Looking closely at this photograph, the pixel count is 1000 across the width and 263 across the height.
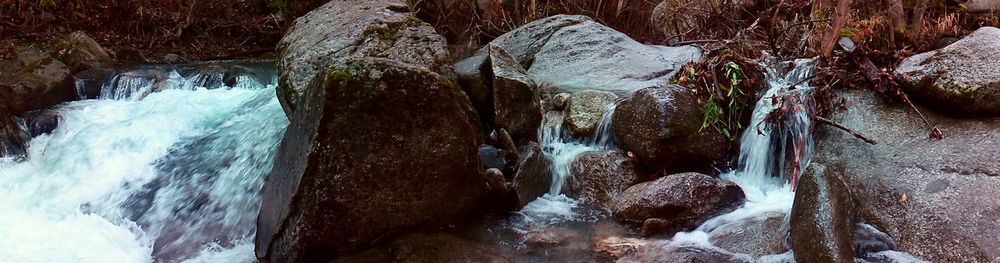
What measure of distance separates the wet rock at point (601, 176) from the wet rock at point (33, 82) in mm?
6196

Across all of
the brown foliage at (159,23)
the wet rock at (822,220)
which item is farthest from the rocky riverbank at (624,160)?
the brown foliage at (159,23)

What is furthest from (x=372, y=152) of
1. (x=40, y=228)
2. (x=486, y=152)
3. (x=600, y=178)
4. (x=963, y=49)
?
(x=963, y=49)

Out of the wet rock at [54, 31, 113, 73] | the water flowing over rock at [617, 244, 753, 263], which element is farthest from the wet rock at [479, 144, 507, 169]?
the wet rock at [54, 31, 113, 73]

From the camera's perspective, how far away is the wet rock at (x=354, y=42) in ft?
17.9

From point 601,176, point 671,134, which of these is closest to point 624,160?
point 601,176

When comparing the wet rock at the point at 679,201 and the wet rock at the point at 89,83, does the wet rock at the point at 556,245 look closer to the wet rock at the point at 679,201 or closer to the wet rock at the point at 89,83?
the wet rock at the point at 679,201

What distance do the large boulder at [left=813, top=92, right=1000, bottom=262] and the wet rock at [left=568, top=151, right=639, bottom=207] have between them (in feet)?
4.28

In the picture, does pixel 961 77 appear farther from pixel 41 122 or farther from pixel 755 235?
pixel 41 122

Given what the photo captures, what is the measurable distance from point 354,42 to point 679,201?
3282 mm

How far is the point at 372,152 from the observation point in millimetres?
3803

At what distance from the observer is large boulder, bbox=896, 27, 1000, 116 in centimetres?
411

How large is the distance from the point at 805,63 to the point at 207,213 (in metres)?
4.80

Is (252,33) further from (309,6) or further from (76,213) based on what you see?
(76,213)

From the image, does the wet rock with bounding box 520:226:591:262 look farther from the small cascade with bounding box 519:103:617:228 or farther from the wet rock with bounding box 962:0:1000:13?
the wet rock with bounding box 962:0:1000:13
